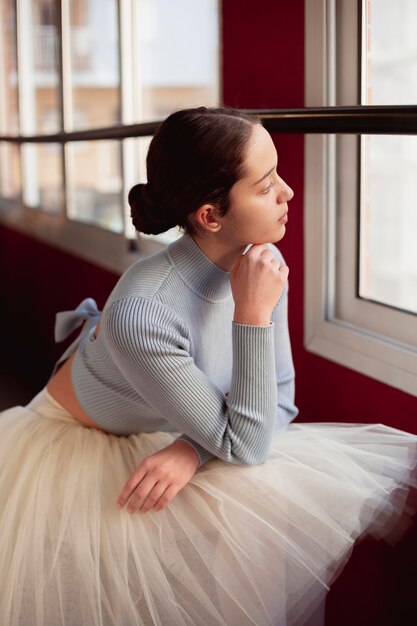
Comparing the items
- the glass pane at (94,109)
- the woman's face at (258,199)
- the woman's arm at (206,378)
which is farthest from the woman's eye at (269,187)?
the glass pane at (94,109)

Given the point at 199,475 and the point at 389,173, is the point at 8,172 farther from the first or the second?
the point at 199,475

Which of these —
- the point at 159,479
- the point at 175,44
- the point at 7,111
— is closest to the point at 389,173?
the point at 159,479

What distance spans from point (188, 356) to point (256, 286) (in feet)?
0.51

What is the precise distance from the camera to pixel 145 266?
1.41 metres

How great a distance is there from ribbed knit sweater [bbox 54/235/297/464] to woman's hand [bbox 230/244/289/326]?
0.02m

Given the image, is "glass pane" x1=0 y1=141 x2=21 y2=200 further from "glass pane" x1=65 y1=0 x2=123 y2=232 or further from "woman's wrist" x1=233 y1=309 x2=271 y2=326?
"woman's wrist" x1=233 y1=309 x2=271 y2=326

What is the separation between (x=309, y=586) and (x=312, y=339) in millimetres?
660

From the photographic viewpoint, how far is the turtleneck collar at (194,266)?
1.42 meters

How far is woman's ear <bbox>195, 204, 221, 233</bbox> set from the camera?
4.33 ft

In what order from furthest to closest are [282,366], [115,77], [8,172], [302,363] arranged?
1. [8,172]
2. [115,77]
3. [302,363]
4. [282,366]

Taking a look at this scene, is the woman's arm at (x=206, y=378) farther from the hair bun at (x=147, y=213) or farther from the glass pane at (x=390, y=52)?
the glass pane at (x=390, y=52)

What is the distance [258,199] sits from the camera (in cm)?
132

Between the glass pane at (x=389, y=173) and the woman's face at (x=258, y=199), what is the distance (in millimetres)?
421

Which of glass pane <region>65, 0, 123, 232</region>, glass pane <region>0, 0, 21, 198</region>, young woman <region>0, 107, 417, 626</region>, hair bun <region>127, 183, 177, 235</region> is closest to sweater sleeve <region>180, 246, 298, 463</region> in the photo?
young woman <region>0, 107, 417, 626</region>
